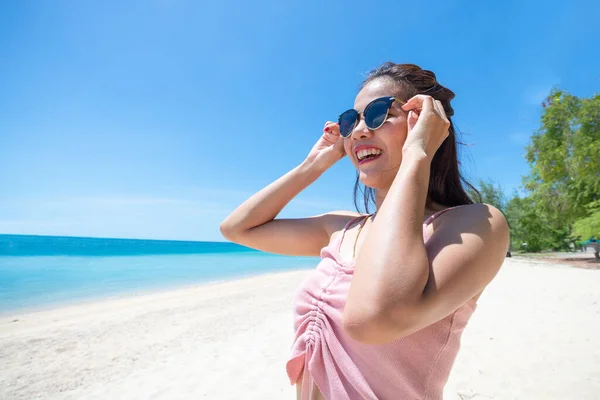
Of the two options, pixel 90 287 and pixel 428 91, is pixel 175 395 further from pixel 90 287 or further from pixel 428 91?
pixel 90 287

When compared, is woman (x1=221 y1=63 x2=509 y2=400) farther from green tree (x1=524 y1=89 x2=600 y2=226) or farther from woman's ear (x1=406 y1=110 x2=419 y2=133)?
green tree (x1=524 y1=89 x2=600 y2=226)

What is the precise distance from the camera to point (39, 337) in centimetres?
795

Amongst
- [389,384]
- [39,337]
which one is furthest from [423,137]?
[39,337]

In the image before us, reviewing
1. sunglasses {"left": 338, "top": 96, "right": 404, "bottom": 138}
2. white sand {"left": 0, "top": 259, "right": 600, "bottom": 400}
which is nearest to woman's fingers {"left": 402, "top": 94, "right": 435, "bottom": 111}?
sunglasses {"left": 338, "top": 96, "right": 404, "bottom": 138}

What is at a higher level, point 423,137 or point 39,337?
point 423,137

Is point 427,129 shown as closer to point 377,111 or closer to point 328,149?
point 377,111

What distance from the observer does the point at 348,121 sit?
1.73 m

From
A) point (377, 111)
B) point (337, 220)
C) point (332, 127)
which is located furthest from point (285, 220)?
point (377, 111)

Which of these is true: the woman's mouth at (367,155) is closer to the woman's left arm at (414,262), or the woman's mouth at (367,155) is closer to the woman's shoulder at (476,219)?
the woman's left arm at (414,262)

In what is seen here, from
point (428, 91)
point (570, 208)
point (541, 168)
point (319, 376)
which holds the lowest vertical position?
point (319, 376)

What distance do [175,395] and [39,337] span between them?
5733 mm

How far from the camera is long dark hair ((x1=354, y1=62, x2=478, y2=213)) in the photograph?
1.65 m

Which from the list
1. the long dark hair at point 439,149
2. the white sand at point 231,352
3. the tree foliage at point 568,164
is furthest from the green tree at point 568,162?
the long dark hair at point 439,149

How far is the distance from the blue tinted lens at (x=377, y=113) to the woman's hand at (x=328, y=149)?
525 mm
